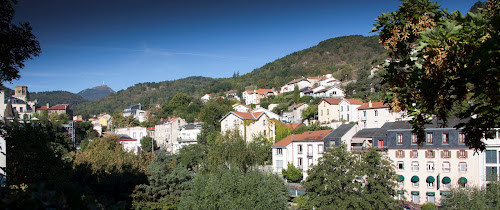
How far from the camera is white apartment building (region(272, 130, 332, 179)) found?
43766 mm

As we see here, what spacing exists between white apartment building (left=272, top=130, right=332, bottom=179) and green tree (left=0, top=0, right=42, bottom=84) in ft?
117

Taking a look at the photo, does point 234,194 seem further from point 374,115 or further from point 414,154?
point 374,115

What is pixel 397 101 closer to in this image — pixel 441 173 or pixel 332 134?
pixel 441 173

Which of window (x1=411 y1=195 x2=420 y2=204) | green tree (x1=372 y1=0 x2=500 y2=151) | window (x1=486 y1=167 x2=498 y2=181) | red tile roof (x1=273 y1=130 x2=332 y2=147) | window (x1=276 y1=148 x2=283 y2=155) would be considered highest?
green tree (x1=372 y1=0 x2=500 y2=151)

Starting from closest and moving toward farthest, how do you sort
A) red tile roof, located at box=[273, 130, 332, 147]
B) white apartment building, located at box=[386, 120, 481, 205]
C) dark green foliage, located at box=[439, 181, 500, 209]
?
dark green foliage, located at box=[439, 181, 500, 209] → white apartment building, located at box=[386, 120, 481, 205] → red tile roof, located at box=[273, 130, 332, 147]

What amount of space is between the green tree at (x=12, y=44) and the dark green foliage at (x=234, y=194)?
56.4 ft

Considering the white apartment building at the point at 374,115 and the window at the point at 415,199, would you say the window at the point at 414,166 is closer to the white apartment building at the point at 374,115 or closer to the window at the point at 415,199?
the window at the point at 415,199

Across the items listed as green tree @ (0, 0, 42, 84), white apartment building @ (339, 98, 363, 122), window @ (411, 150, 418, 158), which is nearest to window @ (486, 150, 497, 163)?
window @ (411, 150, 418, 158)

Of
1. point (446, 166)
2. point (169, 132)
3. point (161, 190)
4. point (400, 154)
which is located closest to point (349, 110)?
point (400, 154)

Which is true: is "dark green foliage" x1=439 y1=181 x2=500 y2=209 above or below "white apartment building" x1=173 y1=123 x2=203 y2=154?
below

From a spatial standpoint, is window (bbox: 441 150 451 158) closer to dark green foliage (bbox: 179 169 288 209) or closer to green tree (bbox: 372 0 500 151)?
dark green foliage (bbox: 179 169 288 209)

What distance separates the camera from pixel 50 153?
42.6 feet

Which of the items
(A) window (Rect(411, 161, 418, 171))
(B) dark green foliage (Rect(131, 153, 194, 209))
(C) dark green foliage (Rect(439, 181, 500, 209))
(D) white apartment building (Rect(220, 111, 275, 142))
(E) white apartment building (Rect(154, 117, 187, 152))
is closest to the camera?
(C) dark green foliage (Rect(439, 181, 500, 209))

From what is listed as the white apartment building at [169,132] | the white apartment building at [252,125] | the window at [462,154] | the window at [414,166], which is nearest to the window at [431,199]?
the window at [414,166]
